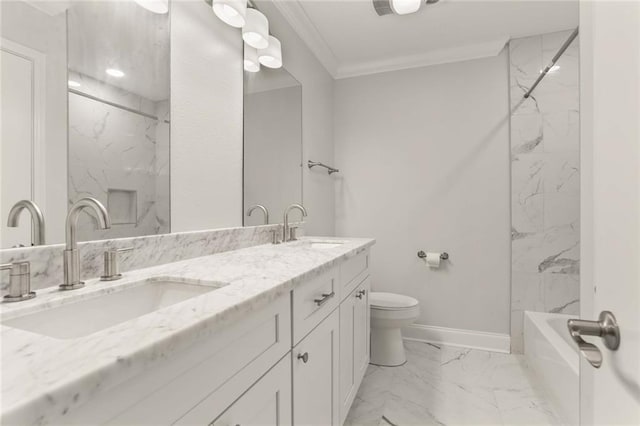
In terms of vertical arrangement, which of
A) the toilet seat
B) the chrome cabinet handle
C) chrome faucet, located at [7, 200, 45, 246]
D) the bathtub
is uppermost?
chrome faucet, located at [7, 200, 45, 246]

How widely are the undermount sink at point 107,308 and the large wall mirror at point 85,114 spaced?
0.22 m

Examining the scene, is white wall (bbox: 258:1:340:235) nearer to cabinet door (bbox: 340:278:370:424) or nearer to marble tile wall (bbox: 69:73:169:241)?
cabinet door (bbox: 340:278:370:424)

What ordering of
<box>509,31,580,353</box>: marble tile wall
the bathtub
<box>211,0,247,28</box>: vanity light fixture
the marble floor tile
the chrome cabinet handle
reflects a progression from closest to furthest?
the chrome cabinet handle → <box>211,0,247,28</box>: vanity light fixture → the bathtub → the marble floor tile → <box>509,31,580,353</box>: marble tile wall

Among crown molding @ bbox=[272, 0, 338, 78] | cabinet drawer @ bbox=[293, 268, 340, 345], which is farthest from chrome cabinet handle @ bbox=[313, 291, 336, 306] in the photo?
crown molding @ bbox=[272, 0, 338, 78]

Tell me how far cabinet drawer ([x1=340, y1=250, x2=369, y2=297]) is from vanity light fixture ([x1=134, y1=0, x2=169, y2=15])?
1.25 m

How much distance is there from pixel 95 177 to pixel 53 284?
330 millimetres

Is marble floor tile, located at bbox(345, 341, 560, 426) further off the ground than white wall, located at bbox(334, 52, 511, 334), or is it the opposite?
white wall, located at bbox(334, 52, 511, 334)

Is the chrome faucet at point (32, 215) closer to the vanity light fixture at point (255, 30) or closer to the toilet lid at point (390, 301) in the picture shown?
the vanity light fixture at point (255, 30)

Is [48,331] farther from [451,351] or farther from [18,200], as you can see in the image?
[451,351]

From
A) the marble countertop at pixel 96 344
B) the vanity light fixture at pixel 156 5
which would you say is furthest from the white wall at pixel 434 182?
the marble countertop at pixel 96 344

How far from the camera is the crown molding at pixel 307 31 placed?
6.74 feet

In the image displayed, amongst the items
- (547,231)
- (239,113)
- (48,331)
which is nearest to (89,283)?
(48,331)

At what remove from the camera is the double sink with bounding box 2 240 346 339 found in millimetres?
679

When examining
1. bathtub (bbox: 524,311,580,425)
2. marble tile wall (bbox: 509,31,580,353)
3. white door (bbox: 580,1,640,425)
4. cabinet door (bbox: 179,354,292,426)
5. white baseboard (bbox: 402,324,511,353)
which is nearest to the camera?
white door (bbox: 580,1,640,425)
